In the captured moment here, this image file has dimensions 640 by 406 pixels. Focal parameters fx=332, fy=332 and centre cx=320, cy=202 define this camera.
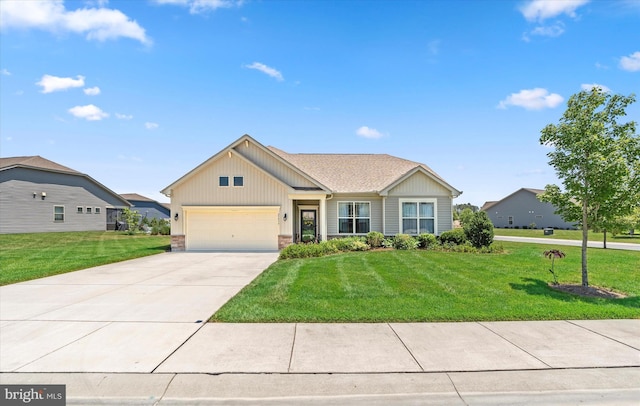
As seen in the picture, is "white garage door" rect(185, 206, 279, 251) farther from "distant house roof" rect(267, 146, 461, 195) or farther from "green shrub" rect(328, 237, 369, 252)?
"distant house roof" rect(267, 146, 461, 195)

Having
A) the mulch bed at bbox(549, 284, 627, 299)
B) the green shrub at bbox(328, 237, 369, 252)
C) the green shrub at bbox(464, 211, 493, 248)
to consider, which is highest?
the green shrub at bbox(464, 211, 493, 248)

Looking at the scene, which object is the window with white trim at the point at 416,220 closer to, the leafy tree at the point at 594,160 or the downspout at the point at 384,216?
the downspout at the point at 384,216

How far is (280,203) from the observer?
18.1 meters

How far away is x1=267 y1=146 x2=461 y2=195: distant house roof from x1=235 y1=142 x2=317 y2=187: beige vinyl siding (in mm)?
1606

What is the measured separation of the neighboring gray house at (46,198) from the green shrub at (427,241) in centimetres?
3075

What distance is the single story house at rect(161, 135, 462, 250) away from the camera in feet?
59.4

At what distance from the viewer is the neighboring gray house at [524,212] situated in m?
48.9

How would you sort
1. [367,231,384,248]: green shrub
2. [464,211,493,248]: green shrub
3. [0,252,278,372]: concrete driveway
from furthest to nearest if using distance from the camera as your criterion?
[367,231,384,248]: green shrub → [464,211,493,248]: green shrub → [0,252,278,372]: concrete driveway

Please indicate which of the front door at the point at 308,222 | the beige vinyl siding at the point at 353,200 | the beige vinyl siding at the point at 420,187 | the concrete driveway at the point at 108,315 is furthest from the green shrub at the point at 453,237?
the concrete driveway at the point at 108,315

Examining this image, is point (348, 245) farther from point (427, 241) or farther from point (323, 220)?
point (427, 241)

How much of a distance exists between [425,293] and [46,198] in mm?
33402

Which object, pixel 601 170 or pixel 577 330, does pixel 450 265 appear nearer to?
pixel 601 170

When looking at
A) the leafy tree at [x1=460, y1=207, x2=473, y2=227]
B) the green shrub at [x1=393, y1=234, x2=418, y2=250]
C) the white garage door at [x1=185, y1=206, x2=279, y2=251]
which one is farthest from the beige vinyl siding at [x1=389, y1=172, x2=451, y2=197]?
the white garage door at [x1=185, y1=206, x2=279, y2=251]

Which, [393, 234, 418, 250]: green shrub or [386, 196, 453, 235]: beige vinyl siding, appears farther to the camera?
[386, 196, 453, 235]: beige vinyl siding
